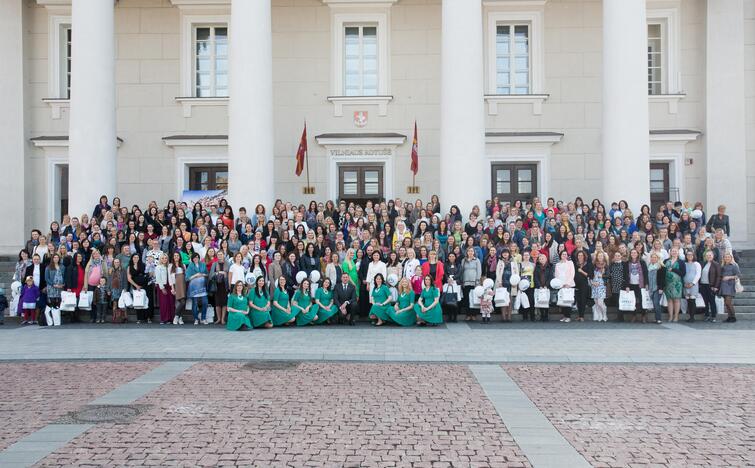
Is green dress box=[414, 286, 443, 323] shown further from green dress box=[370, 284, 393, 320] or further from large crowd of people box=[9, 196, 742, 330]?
green dress box=[370, 284, 393, 320]

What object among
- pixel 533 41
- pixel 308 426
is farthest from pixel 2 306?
pixel 533 41

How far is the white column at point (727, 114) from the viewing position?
22.5 m

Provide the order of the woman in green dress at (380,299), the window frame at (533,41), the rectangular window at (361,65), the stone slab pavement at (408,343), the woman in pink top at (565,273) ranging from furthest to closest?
the rectangular window at (361,65) < the window frame at (533,41) < the woman in pink top at (565,273) < the woman in green dress at (380,299) < the stone slab pavement at (408,343)

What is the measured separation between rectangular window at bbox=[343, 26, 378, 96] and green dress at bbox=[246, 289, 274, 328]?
10.6m

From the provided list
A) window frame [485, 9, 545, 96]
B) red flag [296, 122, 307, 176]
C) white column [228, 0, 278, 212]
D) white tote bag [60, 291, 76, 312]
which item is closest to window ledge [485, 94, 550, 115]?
window frame [485, 9, 545, 96]

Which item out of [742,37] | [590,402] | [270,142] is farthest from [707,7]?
[590,402]

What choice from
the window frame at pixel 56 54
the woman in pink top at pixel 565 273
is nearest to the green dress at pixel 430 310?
the woman in pink top at pixel 565 273

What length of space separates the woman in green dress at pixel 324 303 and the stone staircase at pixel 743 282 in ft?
10.8

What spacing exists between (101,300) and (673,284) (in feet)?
41.6

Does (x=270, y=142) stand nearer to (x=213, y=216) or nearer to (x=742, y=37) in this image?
(x=213, y=216)

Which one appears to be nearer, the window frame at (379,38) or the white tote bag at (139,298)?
the white tote bag at (139,298)

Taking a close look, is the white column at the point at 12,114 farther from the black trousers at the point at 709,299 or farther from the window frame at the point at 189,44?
the black trousers at the point at 709,299

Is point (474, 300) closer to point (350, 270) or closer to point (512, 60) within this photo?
point (350, 270)

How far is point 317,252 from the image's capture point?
646 inches
